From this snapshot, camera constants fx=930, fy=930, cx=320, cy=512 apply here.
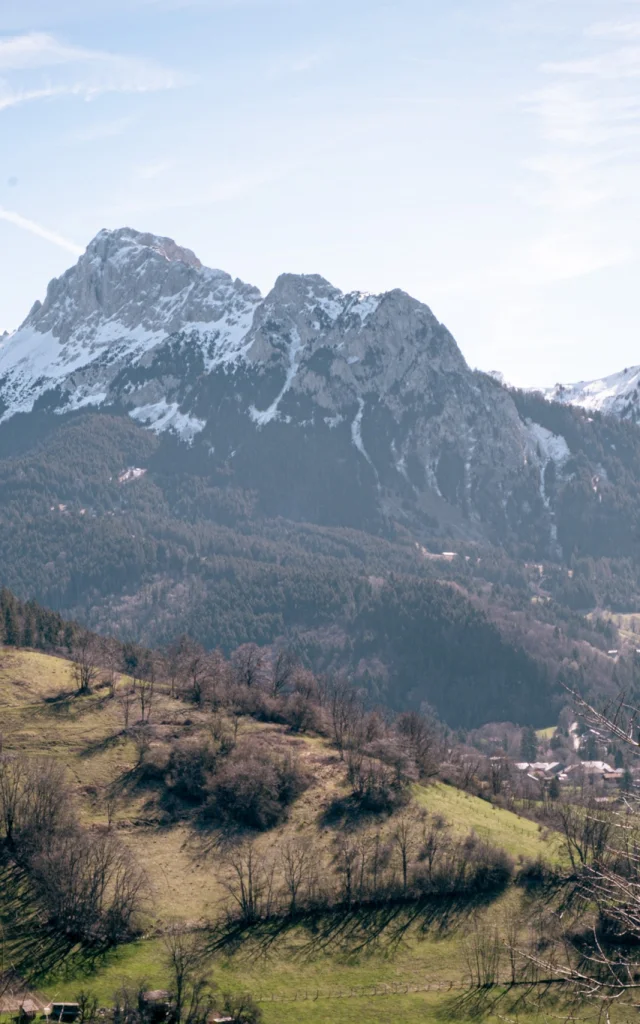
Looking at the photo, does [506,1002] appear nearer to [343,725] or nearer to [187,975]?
[187,975]

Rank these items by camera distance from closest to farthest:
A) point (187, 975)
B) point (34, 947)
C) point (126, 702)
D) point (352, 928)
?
point (187, 975) < point (34, 947) < point (352, 928) < point (126, 702)

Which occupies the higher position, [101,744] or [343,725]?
[101,744]

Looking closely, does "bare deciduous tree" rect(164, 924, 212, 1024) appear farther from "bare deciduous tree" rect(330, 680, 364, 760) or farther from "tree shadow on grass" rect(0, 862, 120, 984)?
"bare deciduous tree" rect(330, 680, 364, 760)

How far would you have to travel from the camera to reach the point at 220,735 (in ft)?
399

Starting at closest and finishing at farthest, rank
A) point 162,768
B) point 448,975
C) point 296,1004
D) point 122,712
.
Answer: point 296,1004 → point 448,975 → point 162,768 → point 122,712

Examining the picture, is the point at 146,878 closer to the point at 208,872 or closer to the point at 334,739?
the point at 208,872

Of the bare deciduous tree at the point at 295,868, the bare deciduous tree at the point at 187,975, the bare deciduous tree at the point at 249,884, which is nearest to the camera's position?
the bare deciduous tree at the point at 187,975

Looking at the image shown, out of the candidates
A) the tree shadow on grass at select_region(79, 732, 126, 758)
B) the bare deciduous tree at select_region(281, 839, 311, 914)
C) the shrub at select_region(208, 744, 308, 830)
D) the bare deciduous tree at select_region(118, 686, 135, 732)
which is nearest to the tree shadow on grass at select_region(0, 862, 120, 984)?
the bare deciduous tree at select_region(281, 839, 311, 914)

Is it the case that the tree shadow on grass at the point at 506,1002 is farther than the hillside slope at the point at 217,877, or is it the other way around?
the hillside slope at the point at 217,877

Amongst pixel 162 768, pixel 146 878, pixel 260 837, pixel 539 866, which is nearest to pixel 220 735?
pixel 162 768

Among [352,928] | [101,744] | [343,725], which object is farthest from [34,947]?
[343,725]

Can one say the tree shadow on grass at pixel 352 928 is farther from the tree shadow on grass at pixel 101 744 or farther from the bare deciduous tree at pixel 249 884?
the tree shadow on grass at pixel 101 744

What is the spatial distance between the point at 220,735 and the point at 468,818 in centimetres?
3334

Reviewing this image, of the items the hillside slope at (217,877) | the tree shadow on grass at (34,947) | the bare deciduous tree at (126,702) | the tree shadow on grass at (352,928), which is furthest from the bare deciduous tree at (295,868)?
the bare deciduous tree at (126,702)
